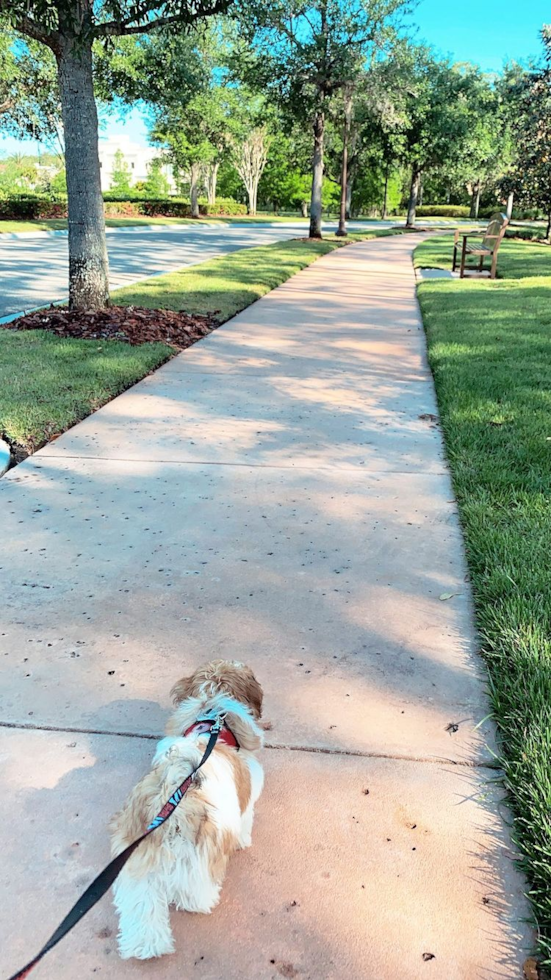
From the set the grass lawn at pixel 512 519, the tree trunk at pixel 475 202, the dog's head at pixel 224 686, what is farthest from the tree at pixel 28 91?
the tree trunk at pixel 475 202

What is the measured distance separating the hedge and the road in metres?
8.24

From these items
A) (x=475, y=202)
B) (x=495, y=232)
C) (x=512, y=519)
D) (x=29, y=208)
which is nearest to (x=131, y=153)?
(x=475, y=202)

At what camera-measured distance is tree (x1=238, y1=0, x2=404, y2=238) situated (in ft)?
67.1

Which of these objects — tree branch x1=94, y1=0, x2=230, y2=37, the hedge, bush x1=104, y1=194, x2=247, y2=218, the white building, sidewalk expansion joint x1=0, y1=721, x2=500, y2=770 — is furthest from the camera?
the white building

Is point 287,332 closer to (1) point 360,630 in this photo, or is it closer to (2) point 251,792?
(1) point 360,630

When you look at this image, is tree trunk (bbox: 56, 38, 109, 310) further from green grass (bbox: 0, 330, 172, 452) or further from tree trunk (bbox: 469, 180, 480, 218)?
tree trunk (bbox: 469, 180, 480, 218)

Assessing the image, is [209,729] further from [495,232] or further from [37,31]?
[495,232]

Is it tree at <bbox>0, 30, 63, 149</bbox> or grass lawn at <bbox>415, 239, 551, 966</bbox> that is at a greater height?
tree at <bbox>0, 30, 63, 149</bbox>

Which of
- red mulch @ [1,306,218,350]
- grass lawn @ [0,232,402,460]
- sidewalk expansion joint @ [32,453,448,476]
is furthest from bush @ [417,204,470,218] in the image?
sidewalk expansion joint @ [32,453,448,476]

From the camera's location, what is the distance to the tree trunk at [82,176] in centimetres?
790

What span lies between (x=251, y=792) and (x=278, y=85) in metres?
24.8

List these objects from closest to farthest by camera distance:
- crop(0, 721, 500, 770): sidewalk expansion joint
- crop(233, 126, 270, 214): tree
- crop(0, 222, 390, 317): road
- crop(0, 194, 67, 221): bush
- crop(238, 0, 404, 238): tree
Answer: crop(0, 721, 500, 770): sidewalk expansion joint < crop(0, 222, 390, 317): road < crop(238, 0, 404, 238): tree < crop(0, 194, 67, 221): bush < crop(233, 126, 270, 214): tree

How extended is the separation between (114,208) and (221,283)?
113 ft

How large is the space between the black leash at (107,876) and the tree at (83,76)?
25.6 ft
